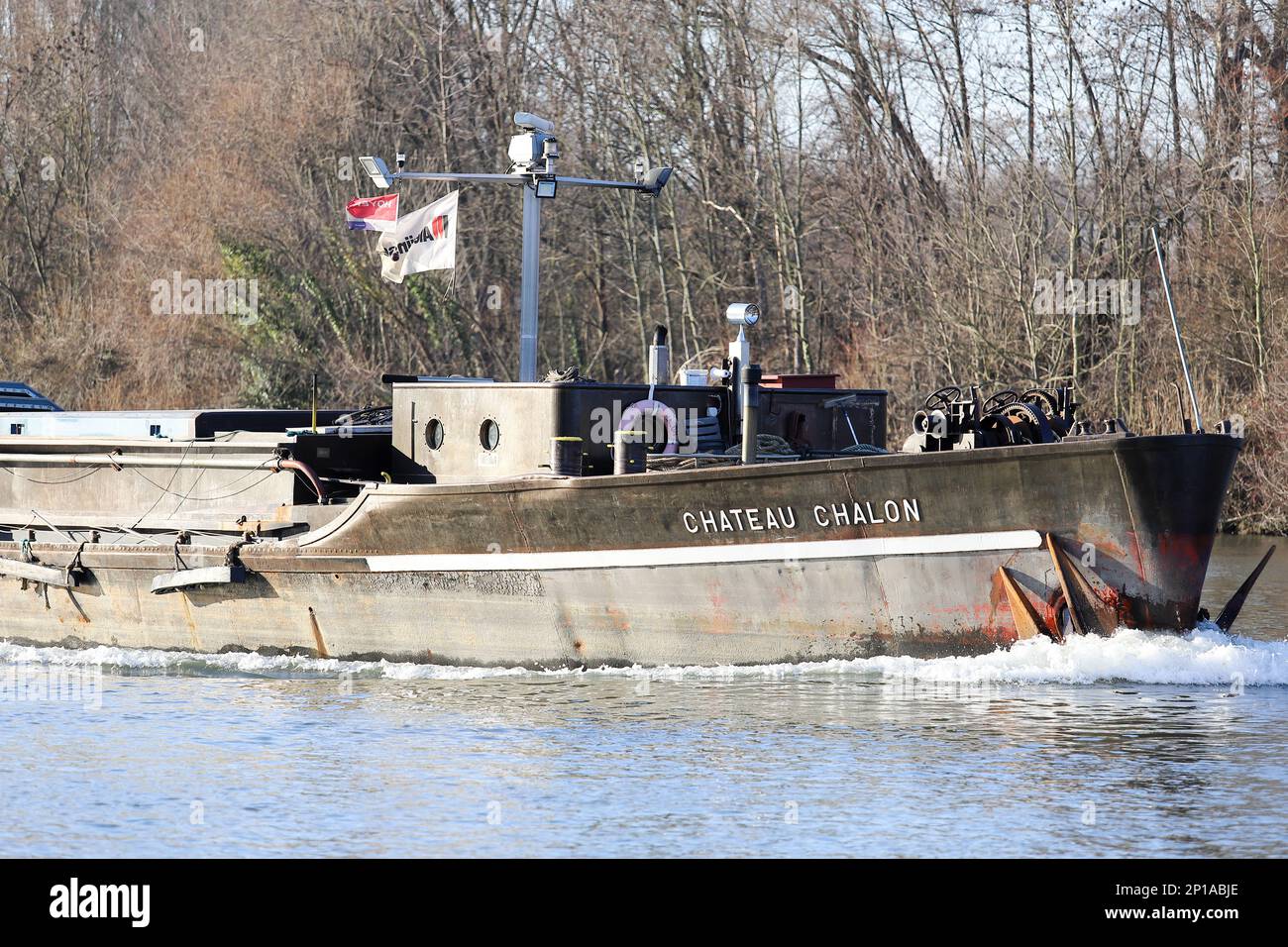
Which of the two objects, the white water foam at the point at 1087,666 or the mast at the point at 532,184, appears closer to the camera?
the white water foam at the point at 1087,666

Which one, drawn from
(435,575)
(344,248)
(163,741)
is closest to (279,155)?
(344,248)

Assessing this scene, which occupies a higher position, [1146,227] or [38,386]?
[1146,227]

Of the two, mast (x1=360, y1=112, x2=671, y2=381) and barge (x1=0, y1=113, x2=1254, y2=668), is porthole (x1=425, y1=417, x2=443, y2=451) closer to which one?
barge (x1=0, y1=113, x2=1254, y2=668)

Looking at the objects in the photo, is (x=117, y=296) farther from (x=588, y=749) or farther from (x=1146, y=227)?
(x=588, y=749)

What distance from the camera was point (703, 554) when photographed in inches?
548

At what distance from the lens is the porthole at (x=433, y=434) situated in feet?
51.1

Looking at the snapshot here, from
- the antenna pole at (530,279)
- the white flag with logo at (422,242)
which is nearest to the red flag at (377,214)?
the white flag with logo at (422,242)

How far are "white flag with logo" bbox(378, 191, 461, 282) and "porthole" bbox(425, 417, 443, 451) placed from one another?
1.78 m

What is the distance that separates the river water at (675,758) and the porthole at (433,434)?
204 cm

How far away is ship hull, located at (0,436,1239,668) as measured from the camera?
1292 cm

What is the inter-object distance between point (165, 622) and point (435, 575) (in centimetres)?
322

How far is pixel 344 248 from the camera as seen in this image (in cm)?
3916

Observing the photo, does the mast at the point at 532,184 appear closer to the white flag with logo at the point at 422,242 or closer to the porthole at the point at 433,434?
the white flag with logo at the point at 422,242

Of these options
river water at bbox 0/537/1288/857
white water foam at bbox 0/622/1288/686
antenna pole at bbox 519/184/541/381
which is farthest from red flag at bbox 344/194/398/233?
white water foam at bbox 0/622/1288/686
